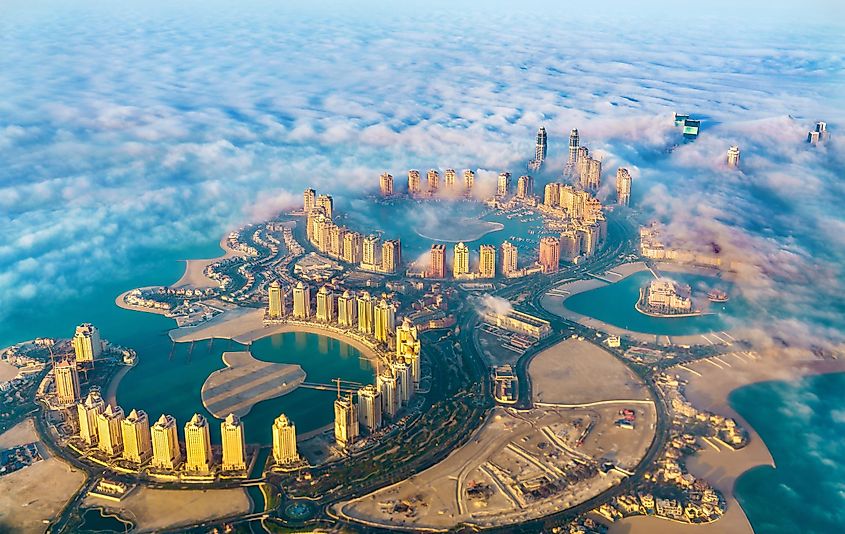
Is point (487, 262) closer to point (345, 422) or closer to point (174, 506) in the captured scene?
point (345, 422)

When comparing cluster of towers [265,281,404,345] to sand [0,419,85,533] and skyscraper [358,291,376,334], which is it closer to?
skyscraper [358,291,376,334]

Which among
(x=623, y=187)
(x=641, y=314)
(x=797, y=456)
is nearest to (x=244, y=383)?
(x=641, y=314)

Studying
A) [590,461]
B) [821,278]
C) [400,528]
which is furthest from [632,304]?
[400,528]

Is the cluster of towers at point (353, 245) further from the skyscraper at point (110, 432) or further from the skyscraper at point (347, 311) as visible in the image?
the skyscraper at point (110, 432)

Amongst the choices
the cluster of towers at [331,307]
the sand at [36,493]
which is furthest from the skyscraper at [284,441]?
the cluster of towers at [331,307]

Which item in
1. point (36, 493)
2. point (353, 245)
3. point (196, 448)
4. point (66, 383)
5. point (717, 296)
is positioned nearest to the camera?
point (36, 493)

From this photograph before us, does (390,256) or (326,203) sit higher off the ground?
(326,203)

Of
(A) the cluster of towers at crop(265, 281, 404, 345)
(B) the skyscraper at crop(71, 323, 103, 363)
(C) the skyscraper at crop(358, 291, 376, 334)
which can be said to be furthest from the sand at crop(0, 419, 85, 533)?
(C) the skyscraper at crop(358, 291, 376, 334)
